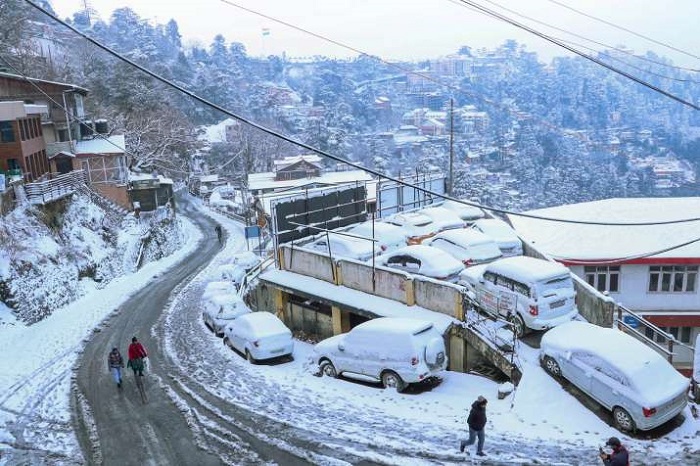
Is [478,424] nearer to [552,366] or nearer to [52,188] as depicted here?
[552,366]

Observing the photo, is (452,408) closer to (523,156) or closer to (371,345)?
(371,345)

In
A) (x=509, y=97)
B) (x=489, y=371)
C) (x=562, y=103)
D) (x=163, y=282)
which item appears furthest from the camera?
(x=509, y=97)

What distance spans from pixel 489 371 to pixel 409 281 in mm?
3705

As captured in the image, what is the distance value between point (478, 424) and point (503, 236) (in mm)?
12319

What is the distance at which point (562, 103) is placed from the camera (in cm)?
15100

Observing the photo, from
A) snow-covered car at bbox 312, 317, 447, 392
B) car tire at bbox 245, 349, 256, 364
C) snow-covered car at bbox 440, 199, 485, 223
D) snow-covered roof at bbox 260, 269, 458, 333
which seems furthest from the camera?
snow-covered car at bbox 440, 199, 485, 223

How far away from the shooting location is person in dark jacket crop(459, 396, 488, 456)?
9812 mm

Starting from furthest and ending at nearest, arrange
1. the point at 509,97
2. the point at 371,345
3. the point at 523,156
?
the point at 509,97
the point at 523,156
the point at 371,345

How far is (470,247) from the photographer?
1930 centimetres

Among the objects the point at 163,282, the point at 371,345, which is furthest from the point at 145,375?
the point at 163,282

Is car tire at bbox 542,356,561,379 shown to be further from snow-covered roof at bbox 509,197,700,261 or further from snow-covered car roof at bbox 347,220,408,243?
snow-covered roof at bbox 509,197,700,261

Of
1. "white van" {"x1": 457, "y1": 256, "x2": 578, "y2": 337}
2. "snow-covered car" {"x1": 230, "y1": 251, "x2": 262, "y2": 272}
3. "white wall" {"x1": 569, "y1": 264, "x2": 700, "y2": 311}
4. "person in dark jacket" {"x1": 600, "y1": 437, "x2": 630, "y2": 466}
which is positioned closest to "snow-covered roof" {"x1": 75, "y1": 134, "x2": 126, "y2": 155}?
"snow-covered car" {"x1": 230, "y1": 251, "x2": 262, "y2": 272}

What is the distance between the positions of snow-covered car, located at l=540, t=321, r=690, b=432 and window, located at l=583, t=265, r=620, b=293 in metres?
11.9

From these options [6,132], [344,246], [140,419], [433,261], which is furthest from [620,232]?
[6,132]
